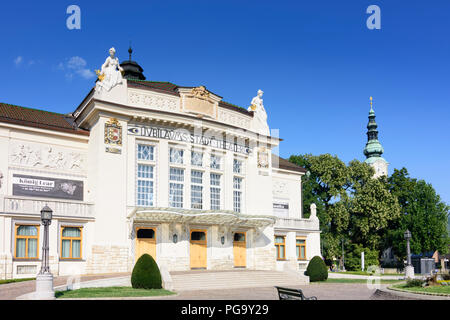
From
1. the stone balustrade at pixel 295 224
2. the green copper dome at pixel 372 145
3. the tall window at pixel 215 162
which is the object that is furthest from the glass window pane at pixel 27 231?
the green copper dome at pixel 372 145

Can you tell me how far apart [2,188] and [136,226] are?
8333mm

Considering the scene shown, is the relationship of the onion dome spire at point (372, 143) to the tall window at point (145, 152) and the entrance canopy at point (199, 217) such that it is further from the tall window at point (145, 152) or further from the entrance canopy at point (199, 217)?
the tall window at point (145, 152)

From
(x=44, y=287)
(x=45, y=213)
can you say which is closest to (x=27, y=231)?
(x=45, y=213)

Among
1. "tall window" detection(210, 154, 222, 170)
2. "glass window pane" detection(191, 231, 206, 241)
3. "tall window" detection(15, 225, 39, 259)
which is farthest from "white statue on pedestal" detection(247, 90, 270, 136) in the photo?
"tall window" detection(15, 225, 39, 259)

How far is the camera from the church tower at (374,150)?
95.5 metres

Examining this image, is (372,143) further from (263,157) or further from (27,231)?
(27,231)

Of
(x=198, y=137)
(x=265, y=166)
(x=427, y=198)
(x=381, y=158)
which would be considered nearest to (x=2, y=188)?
(x=198, y=137)

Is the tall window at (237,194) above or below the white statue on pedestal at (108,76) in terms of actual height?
below

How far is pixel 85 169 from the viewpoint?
32.0m

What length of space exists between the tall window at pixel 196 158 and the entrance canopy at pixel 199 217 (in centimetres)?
404

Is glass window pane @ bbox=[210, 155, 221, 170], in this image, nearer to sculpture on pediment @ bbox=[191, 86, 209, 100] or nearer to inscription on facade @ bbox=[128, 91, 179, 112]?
sculpture on pediment @ bbox=[191, 86, 209, 100]

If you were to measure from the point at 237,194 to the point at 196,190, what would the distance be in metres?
4.22
